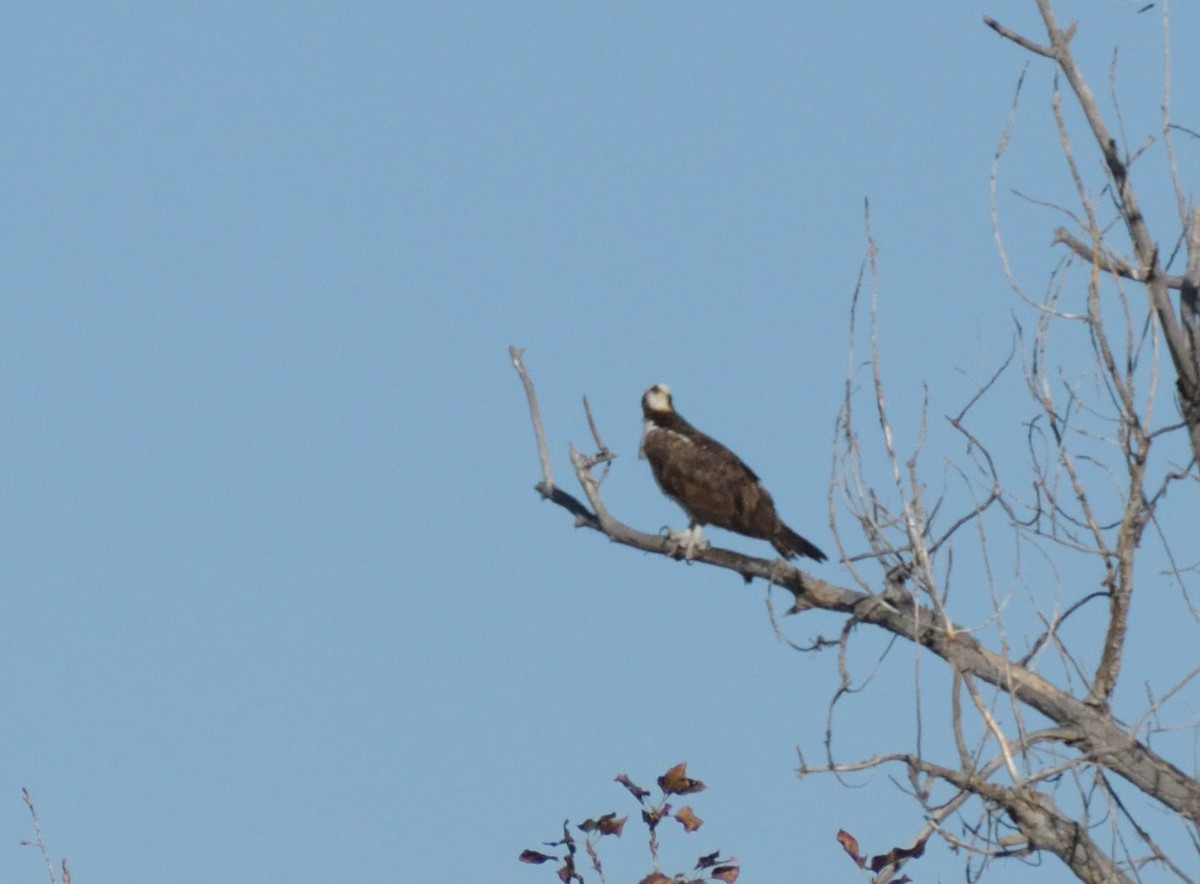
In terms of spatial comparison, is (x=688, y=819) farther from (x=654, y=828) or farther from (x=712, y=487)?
(x=712, y=487)

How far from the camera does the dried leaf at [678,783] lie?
5012 mm

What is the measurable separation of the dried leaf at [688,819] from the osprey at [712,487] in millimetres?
4158

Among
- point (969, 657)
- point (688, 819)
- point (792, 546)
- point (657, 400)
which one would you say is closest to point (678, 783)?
point (688, 819)

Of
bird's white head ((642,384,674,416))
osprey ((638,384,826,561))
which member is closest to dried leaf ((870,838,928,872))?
osprey ((638,384,826,561))

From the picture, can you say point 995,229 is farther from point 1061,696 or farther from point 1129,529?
point 1061,696

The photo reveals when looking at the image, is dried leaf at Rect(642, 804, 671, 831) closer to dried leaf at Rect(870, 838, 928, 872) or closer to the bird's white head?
dried leaf at Rect(870, 838, 928, 872)

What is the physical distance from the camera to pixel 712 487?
390 inches

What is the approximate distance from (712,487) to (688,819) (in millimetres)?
4944

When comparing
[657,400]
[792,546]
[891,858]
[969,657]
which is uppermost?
[657,400]

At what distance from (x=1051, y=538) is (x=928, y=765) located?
0.96 meters

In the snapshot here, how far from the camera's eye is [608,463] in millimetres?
7984

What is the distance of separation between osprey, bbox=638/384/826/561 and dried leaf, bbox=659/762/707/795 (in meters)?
4.16

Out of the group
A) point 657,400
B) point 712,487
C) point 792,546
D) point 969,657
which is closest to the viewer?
point 969,657

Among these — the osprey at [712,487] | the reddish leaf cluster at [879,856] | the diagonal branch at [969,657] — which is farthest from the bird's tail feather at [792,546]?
the reddish leaf cluster at [879,856]
